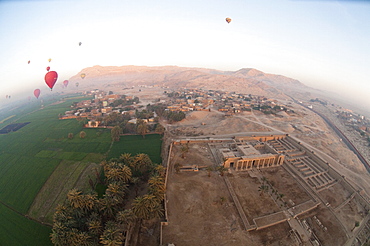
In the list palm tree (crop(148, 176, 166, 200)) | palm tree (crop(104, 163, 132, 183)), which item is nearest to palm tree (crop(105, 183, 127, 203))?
palm tree (crop(104, 163, 132, 183))

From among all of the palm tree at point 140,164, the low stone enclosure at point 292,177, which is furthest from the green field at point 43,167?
the low stone enclosure at point 292,177

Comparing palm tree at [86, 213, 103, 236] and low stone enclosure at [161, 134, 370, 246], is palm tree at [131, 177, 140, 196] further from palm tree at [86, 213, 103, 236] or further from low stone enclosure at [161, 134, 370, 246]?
palm tree at [86, 213, 103, 236]

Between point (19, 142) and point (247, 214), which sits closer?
point (247, 214)

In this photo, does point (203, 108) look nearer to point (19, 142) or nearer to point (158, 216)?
point (158, 216)

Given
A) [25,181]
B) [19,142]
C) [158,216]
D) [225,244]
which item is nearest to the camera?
[225,244]

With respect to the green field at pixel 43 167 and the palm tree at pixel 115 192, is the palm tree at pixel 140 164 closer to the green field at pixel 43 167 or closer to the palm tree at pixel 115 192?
the palm tree at pixel 115 192

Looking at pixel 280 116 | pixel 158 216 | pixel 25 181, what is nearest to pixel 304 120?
pixel 280 116

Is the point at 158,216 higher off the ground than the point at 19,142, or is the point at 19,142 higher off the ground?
the point at 158,216
